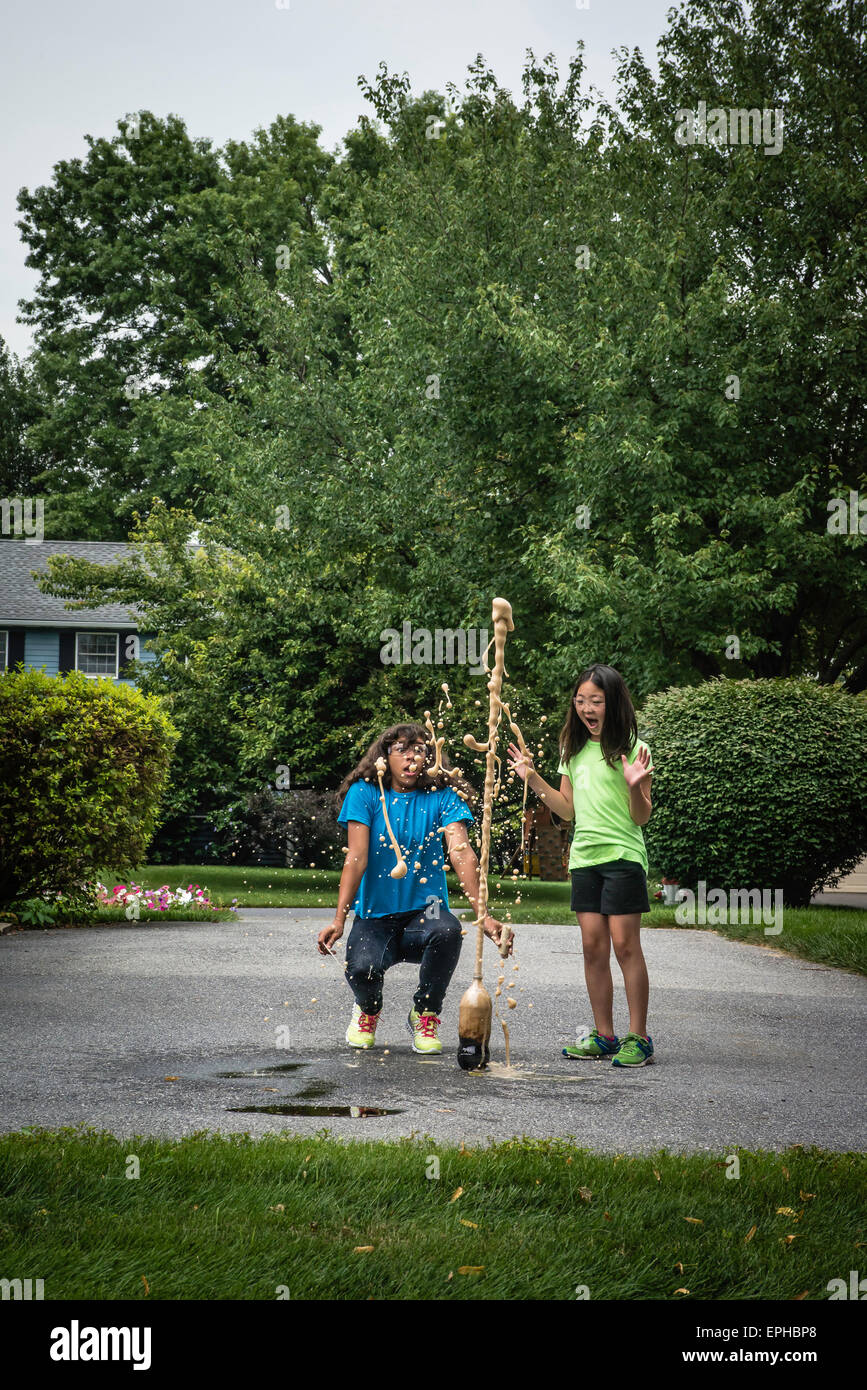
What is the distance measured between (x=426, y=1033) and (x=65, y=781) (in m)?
6.68

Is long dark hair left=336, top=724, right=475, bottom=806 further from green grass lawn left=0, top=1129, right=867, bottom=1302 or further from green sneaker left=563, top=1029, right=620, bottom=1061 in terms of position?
green grass lawn left=0, top=1129, right=867, bottom=1302

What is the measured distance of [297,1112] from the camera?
499cm

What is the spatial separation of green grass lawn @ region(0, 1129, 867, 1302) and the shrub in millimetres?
9287

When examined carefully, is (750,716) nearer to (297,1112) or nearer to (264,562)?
(264,562)

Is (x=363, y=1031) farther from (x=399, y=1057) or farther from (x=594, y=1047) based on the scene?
(x=594, y=1047)

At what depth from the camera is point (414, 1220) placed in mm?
3619

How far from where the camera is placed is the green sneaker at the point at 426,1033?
20.3ft

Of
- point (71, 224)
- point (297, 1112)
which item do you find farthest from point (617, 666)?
point (71, 224)

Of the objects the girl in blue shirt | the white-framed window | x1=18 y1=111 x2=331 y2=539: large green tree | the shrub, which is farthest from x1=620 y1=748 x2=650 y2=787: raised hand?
x1=18 y1=111 x2=331 y2=539: large green tree

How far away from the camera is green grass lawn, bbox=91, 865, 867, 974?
35.2ft

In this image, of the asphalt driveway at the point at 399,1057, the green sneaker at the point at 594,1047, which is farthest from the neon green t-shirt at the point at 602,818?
the asphalt driveway at the point at 399,1057

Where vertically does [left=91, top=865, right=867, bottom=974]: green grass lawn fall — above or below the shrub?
below

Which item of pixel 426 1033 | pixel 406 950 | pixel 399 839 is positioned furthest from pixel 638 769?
pixel 426 1033
